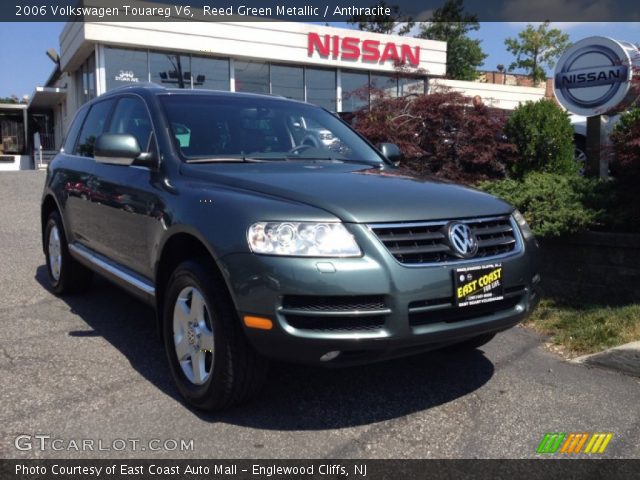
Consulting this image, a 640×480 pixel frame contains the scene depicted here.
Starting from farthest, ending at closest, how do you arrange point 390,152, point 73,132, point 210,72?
1. point 210,72
2. point 73,132
3. point 390,152

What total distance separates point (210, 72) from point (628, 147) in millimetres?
15565

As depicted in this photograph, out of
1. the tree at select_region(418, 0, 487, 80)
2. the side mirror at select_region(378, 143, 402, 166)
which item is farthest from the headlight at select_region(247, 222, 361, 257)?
the tree at select_region(418, 0, 487, 80)

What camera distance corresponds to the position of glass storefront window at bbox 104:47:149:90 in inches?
672

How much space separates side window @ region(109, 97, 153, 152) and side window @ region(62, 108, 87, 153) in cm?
99

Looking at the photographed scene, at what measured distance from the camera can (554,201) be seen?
5430mm

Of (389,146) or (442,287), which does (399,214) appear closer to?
(442,287)

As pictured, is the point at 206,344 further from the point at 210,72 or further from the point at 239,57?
the point at 239,57

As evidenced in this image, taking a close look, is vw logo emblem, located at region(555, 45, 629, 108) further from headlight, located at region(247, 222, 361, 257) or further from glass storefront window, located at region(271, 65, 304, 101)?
glass storefront window, located at region(271, 65, 304, 101)

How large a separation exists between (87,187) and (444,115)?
16.3 feet

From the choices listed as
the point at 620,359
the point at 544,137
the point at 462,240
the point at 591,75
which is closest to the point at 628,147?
the point at 620,359

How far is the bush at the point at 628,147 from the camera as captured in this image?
5004 millimetres

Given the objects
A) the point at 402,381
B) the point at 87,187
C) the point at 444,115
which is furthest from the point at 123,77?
the point at 402,381

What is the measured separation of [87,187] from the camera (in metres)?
4.75

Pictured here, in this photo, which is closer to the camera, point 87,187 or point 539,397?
point 539,397
